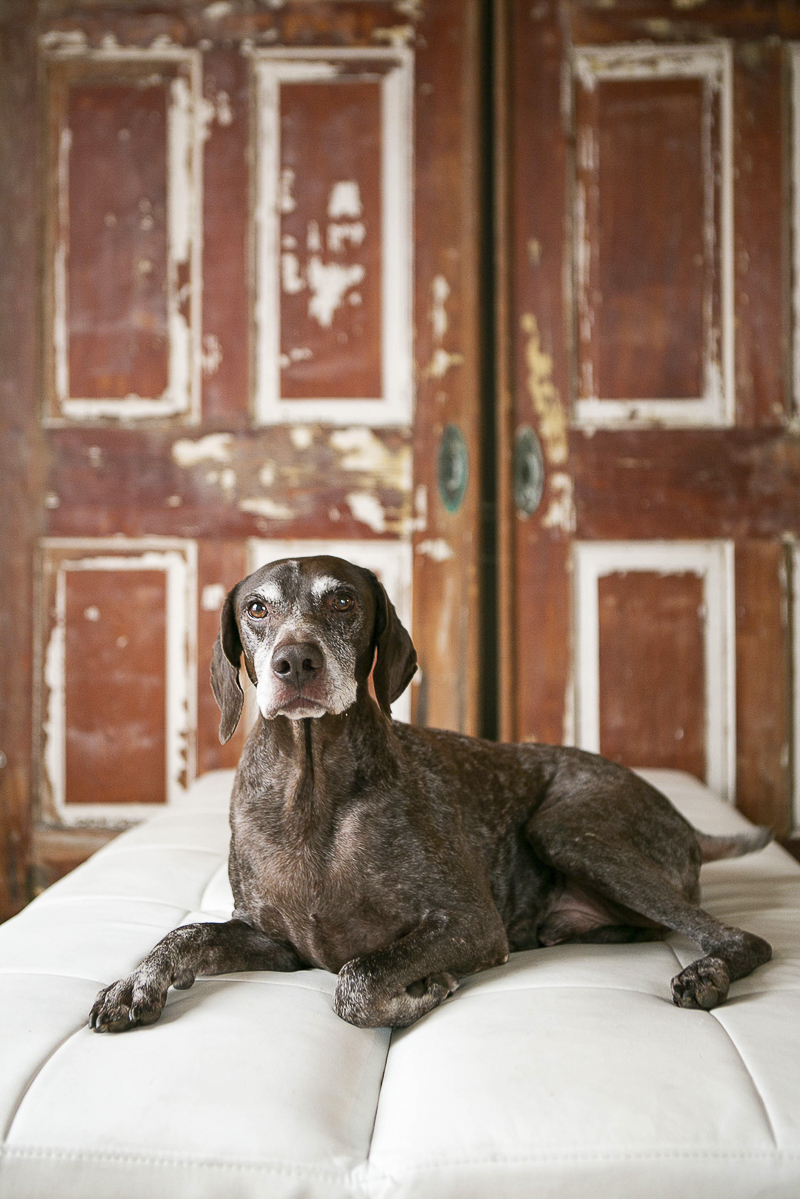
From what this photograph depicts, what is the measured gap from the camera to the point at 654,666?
3.13 metres

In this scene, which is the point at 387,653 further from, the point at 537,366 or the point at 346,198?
the point at 346,198

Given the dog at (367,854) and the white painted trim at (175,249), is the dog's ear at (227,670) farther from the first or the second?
the white painted trim at (175,249)

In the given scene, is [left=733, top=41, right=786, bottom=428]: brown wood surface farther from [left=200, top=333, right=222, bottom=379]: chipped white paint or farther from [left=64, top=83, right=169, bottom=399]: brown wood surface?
[left=64, top=83, right=169, bottom=399]: brown wood surface

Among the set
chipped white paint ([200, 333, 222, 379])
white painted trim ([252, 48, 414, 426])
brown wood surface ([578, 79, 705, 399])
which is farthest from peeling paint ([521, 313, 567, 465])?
chipped white paint ([200, 333, 222, 379])

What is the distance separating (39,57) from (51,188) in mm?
416

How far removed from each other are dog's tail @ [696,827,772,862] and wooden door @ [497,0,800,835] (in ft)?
3.13

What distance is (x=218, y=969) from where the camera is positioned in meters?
1.60

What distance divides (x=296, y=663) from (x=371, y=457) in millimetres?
1734

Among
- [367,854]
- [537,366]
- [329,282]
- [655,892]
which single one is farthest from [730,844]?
[329,282]

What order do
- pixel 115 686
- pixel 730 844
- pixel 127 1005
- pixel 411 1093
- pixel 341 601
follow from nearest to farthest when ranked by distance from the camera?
1. pixel 411 1093
2. pixel 127 1005
3. pixel 341 601
4. pixel 730 844
5. pixel 115 686

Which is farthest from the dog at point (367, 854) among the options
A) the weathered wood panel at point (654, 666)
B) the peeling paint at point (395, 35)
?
the peeling paint at point (395, 35)

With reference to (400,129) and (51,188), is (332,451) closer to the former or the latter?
(400,129)

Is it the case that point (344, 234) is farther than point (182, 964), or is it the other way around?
point (344, 234)

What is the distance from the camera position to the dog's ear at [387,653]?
1.74 metres
